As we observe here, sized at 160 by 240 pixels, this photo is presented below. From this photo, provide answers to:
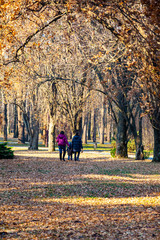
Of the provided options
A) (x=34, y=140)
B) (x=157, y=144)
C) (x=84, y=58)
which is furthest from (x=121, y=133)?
(x=34, y=140)

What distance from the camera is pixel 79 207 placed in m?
8.03

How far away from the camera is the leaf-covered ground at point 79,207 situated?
593 cm

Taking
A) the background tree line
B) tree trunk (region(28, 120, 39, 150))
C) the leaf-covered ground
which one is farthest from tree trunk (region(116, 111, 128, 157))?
A: tree trunk (region(28, 120, 39, 150))

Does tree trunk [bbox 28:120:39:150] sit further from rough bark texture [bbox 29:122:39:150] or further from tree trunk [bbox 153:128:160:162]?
tree trunk [bbox 153:128:160:162]

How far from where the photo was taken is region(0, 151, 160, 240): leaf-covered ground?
19.5ft

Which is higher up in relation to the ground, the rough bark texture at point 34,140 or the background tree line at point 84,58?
the background tree line at point 84,58

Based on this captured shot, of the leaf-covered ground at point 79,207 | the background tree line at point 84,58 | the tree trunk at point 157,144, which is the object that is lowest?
the leaf-covered ground at point 79,207

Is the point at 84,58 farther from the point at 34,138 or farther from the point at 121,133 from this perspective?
the point at 34,138

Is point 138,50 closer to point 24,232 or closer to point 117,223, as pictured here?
point 117,223

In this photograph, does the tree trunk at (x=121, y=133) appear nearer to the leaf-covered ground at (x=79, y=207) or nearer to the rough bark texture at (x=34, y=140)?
the leaf-covered ground at (x=79, y=207)

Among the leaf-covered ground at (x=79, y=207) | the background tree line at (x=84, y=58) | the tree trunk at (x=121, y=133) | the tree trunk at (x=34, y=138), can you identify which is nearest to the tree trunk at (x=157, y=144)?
the background tree line at (x=84, y=58)

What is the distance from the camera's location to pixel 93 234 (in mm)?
5801

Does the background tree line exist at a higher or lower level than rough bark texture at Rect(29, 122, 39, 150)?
higher

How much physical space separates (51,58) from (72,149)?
29.6 feet
